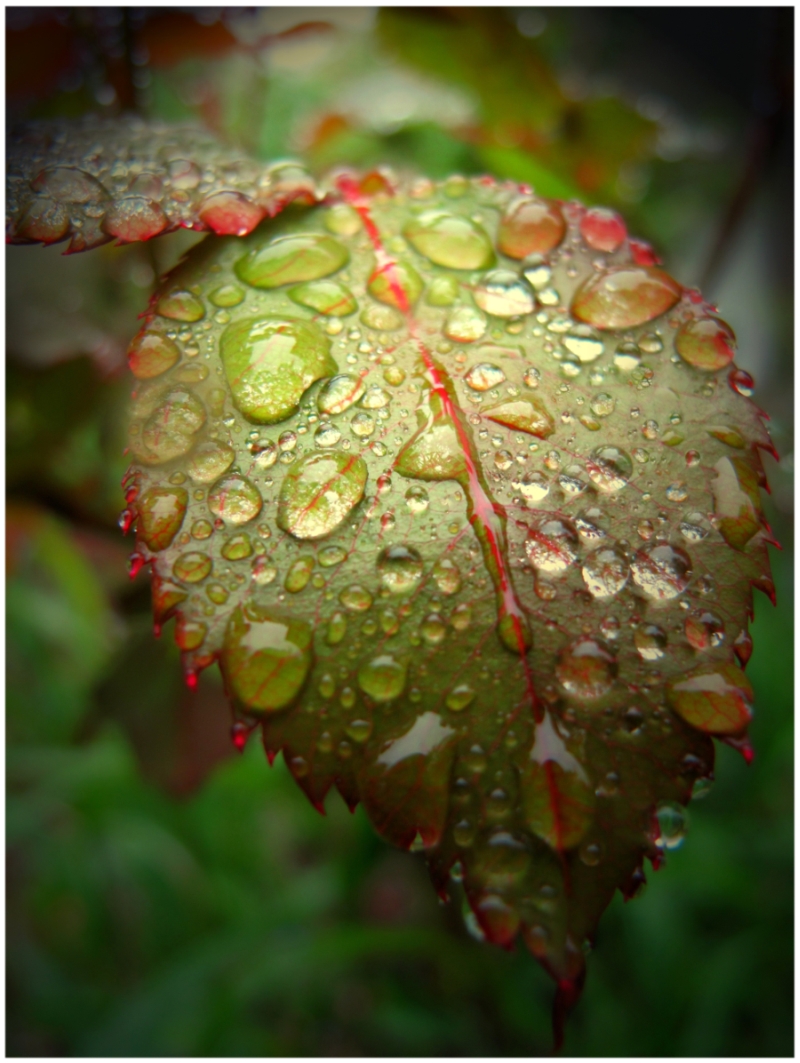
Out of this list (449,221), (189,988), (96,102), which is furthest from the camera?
(189,988)

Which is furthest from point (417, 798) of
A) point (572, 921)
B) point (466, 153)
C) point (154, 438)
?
point (466, 153)

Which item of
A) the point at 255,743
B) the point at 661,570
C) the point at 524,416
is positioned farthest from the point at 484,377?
the point at 255,743

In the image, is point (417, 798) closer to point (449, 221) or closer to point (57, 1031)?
point (449, 221)

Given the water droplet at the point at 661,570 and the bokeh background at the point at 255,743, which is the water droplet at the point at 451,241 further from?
the bokeh background at the point at 255,743

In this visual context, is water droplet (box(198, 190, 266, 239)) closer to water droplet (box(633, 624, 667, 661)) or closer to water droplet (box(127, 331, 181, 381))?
water droplet (box(127, 331, 181, 381))

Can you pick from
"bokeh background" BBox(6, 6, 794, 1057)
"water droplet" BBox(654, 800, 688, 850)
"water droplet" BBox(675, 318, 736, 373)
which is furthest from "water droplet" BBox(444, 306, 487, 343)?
"bokeh background" BBox(6, 6, 794, 1057)
